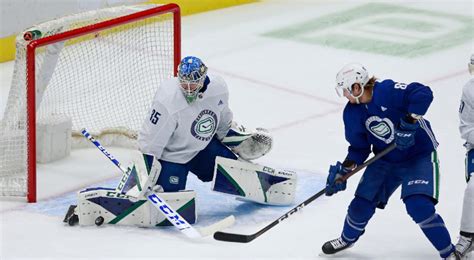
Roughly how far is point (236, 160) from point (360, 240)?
68 cm

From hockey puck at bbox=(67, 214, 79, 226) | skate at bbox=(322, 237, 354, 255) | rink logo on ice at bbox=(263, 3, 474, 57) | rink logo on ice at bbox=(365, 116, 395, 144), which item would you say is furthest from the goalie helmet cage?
rink logo on ice at bbox=(263, 3, 474, 57)

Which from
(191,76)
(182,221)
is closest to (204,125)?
(191,76)

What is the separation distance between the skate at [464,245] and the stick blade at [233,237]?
0.73 m

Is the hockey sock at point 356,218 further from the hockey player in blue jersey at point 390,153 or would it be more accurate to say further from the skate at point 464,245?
the skate at point 464,245

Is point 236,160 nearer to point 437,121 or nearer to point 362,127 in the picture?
point 362,127

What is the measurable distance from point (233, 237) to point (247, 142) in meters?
0.86

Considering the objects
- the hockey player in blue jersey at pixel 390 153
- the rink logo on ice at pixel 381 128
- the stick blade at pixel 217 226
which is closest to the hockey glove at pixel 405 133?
the hockey player in blue jersey at pixel 390 153

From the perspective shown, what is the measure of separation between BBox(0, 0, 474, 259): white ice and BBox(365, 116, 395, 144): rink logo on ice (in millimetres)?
459

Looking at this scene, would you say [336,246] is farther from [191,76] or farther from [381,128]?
[191,76]

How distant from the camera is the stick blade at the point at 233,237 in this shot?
4559mm

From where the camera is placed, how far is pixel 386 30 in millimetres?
8258

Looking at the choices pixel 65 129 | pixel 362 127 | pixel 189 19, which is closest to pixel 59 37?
pixel 65 129

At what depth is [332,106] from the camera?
6.78 m

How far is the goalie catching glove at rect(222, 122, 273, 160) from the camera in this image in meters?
5.34
